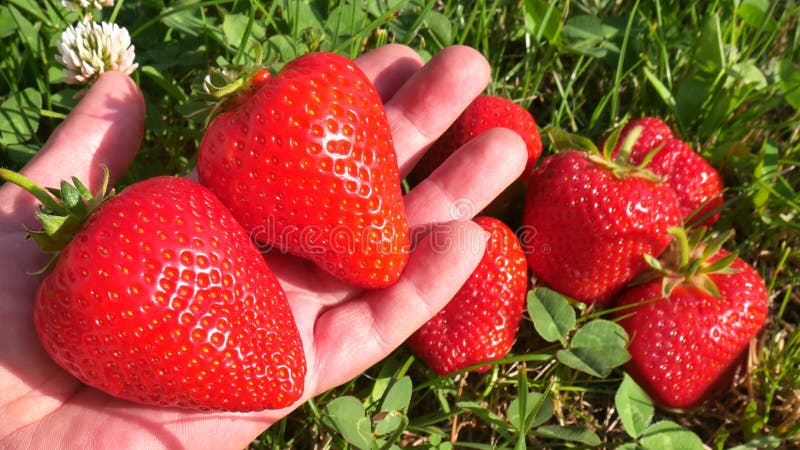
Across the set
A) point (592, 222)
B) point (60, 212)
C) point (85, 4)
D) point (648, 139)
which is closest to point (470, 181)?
point (592, 222)

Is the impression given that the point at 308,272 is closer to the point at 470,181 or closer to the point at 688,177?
the point at 470,181

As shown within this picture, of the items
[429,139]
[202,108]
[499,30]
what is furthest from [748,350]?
[202,108]

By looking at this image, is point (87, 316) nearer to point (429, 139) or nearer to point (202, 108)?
point (202, 108)

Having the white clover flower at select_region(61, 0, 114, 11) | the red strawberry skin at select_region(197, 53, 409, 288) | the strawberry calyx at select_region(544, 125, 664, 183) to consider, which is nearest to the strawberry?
the strawberry calyx at select_region(544, 125, 664, 183)

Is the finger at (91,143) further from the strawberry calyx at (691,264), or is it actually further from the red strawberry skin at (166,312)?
the strawberry calyx at (691,264)

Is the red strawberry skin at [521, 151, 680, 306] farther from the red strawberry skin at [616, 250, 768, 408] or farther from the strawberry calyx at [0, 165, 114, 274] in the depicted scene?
the strawberry calyx at [0, 165, 114, 274]

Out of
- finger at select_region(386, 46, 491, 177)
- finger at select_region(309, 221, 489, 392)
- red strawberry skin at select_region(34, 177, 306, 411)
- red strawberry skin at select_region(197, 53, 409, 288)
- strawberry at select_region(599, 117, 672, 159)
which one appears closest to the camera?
red strawberry skin at select_region(34, 177, 306, 411)
